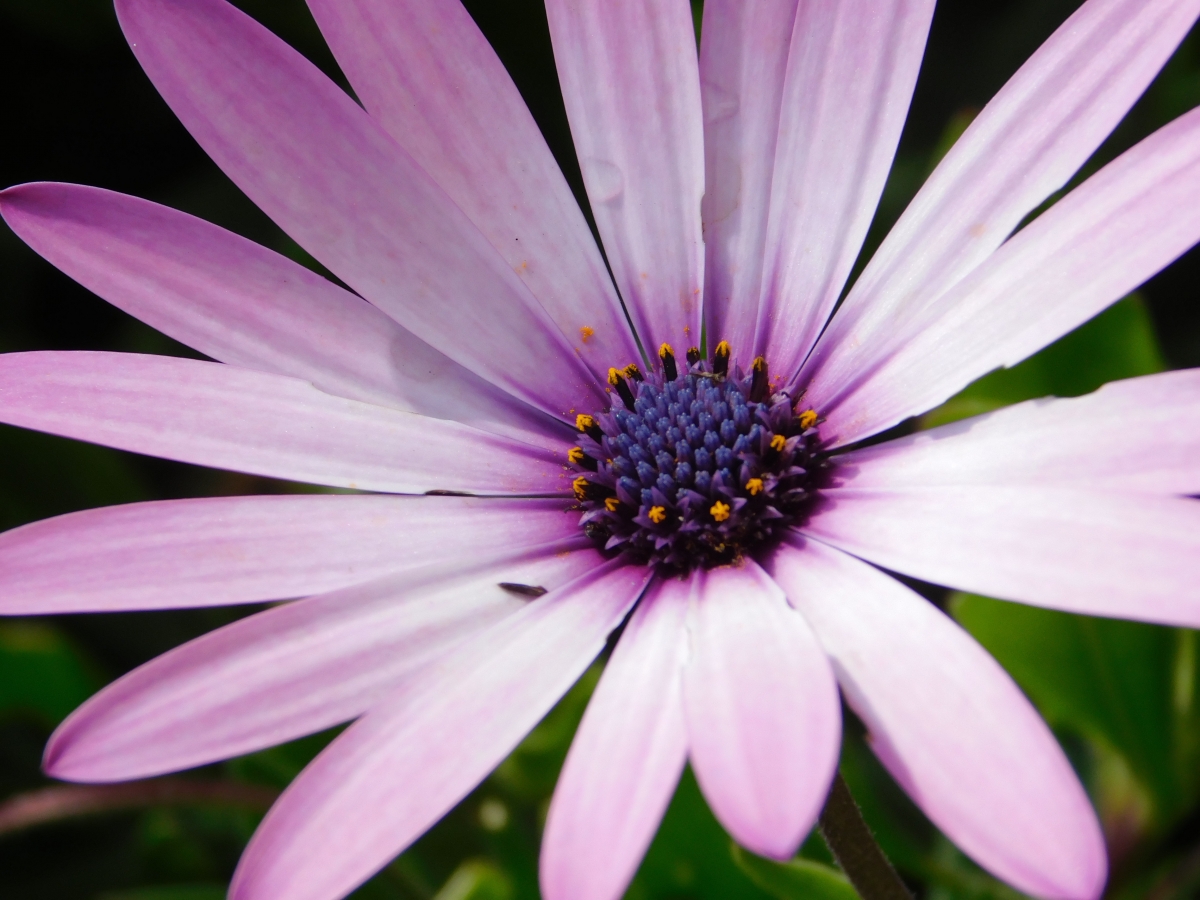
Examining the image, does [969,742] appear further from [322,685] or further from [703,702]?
[322,685]

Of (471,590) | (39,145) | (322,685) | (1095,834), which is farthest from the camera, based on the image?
(39,145)

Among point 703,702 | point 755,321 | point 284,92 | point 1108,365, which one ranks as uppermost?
point 284,92

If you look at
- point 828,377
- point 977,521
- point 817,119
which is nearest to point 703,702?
point 977,521

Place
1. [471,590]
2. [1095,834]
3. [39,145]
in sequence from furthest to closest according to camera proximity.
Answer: [39,145]
[471,590]
[1095,834]

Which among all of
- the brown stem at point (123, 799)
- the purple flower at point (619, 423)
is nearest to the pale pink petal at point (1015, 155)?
the purple flower at point (619, 423)

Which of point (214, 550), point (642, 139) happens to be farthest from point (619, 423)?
point (214, 550)

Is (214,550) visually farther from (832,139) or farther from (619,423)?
(832,139)
